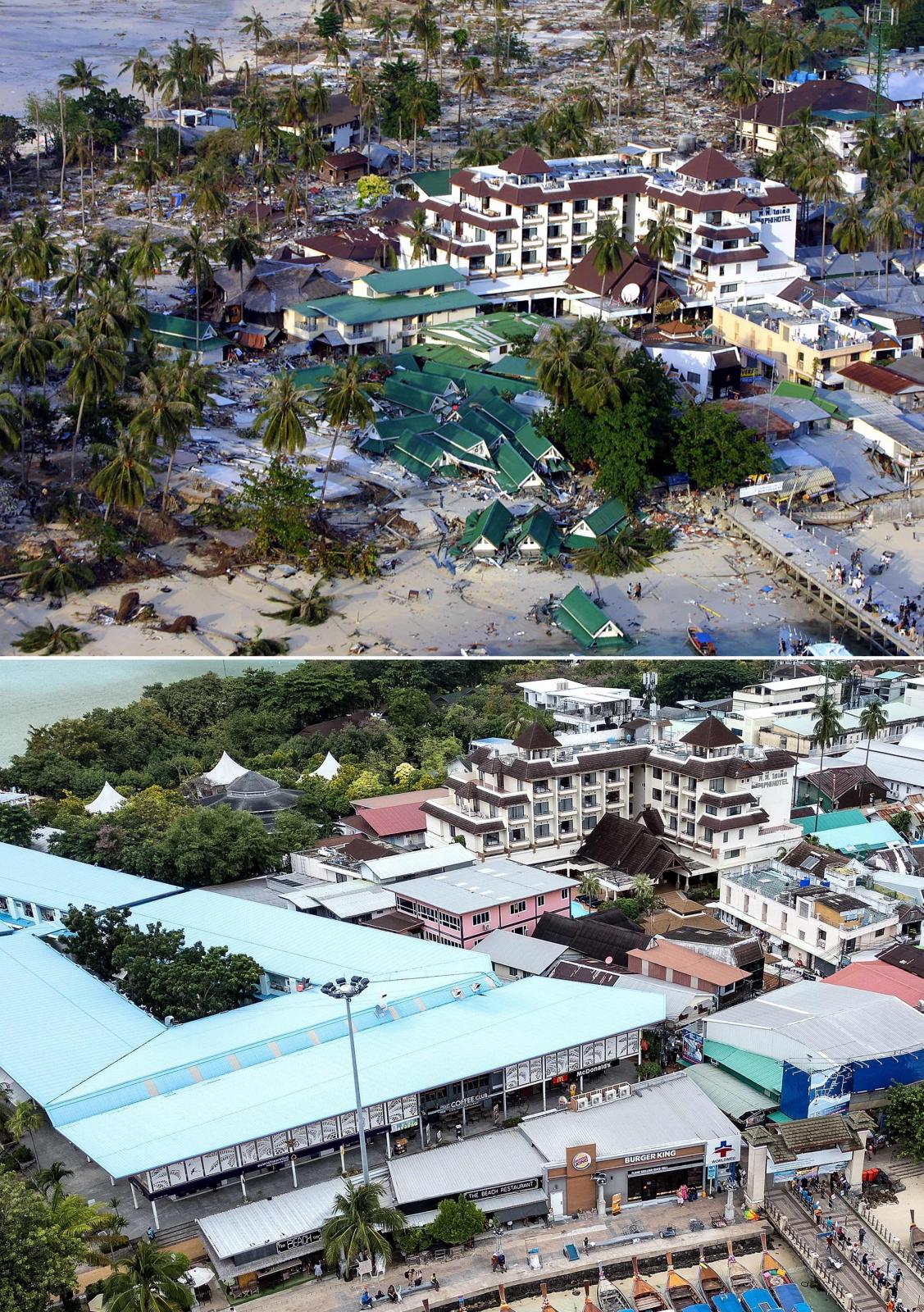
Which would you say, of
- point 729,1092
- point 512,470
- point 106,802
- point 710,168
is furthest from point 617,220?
point 729,1092

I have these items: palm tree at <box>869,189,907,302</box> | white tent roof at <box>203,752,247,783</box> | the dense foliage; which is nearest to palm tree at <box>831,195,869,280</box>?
palm tree at <box>869,189,907,302</box>

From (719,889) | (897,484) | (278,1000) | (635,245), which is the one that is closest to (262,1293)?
(278,1000)

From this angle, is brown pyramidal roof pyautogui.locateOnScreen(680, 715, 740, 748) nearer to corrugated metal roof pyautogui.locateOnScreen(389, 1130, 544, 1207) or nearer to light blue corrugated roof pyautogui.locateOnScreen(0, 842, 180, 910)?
light blue corrugated roof pyautogui.locateOnScreen(0, 842, 180, 910)

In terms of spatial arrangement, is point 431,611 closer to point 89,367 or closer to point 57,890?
point 57,890

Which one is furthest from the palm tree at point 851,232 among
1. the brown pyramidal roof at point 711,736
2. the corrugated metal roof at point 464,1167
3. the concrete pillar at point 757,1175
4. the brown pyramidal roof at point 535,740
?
the corrugated metal roof at point 464,1167

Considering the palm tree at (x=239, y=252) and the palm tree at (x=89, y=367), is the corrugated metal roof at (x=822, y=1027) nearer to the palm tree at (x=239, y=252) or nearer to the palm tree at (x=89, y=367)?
the palm tree at (x=89, y=367)

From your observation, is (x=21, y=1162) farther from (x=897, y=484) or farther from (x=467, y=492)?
(x=897, y=484)
